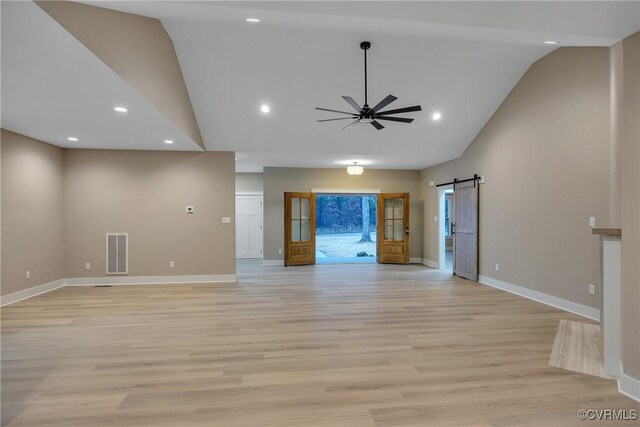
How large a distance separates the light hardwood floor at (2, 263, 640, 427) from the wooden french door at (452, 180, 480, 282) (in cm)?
154

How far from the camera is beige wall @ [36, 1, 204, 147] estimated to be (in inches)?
96.2

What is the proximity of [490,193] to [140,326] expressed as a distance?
6.10 m

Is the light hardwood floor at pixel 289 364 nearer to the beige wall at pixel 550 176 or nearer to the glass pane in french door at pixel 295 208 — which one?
the beige wall at pixel 550 176

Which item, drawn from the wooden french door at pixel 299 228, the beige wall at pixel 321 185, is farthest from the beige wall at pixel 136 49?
the wooden french door at pixel 299 228

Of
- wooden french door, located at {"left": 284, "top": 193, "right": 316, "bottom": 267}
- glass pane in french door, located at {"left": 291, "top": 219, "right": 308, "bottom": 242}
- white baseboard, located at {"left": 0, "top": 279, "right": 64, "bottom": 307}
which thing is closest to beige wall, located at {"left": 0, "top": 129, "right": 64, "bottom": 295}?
white baseboard, located at {"left": 0, "top": 279, "right": 64, "bottom": 307}

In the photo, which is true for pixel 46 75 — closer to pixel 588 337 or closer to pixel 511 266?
pixel 588 337

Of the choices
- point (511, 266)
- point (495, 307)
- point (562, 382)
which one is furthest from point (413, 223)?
point (562, 382)

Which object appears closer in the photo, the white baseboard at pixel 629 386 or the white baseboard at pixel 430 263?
the white baseboard at pixel 629 386

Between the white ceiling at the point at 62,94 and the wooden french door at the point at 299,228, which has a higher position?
the white ceiling at the point at 62,94

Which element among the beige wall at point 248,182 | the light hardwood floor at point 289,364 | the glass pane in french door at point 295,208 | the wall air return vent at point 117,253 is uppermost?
the beige wall at point 248,182

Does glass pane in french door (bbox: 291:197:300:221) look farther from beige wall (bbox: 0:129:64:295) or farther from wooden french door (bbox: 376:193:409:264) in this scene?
beige wall (bbox: 0:129:64:295)

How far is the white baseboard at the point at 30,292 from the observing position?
488cm

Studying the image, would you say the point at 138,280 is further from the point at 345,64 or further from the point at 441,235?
the point at 441,235

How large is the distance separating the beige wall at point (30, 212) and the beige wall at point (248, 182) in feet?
14.3
